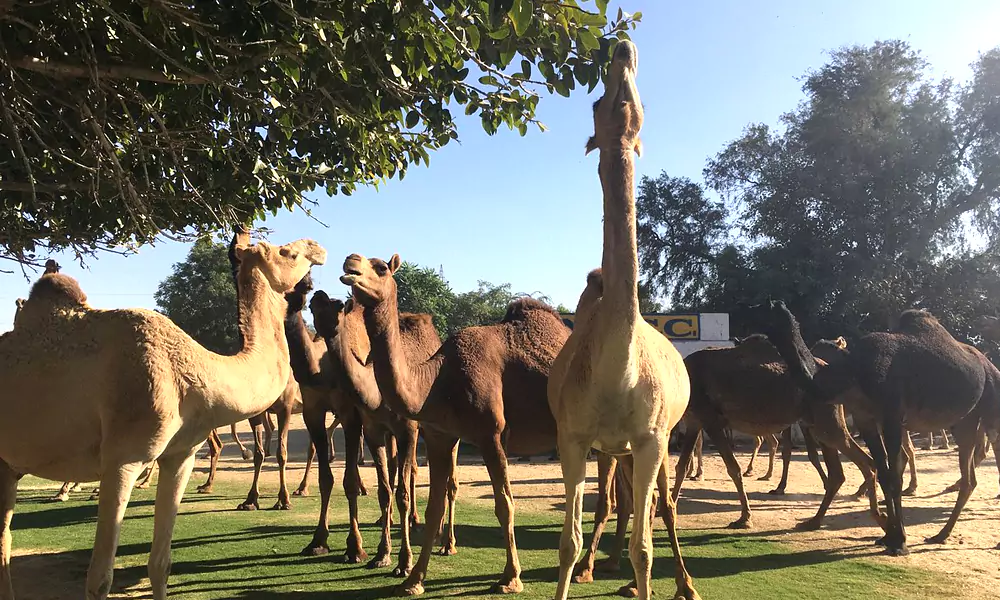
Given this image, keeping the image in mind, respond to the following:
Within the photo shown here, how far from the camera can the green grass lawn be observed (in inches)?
230

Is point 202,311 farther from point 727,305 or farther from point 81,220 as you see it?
point 81,220

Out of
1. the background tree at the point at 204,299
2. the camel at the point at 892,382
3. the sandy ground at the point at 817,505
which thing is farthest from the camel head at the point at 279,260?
the background tree at the point at 204,299

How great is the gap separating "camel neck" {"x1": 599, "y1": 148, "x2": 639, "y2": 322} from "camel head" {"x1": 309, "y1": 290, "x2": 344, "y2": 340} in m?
3.67

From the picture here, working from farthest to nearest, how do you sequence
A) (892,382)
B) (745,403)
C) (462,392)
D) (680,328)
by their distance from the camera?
(680,328) < (745,403) < (892,382) < (462,392)

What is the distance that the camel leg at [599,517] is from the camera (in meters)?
6.16

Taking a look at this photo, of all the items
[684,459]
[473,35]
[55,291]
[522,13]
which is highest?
[473,35]

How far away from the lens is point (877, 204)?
80.6ft

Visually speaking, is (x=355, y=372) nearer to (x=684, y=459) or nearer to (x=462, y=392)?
(x=462, y=392)

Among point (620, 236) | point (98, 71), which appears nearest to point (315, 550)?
point (98, 71)

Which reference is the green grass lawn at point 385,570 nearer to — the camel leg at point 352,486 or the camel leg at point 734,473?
the camel leg at point 352,486

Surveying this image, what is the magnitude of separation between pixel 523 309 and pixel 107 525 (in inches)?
176

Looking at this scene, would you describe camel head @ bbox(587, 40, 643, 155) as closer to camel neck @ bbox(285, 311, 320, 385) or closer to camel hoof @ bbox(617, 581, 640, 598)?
camel hoof @ bbox(617, 581, 640, 598)

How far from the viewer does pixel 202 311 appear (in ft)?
101

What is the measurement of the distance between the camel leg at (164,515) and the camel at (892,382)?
6.53 meters
